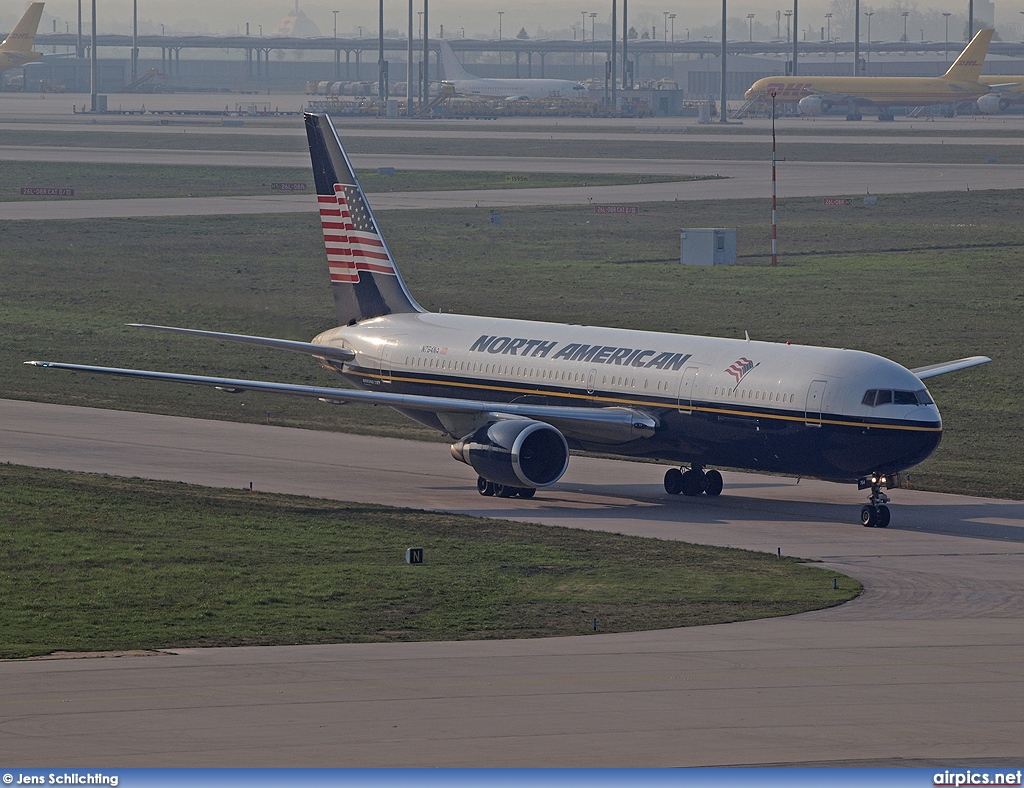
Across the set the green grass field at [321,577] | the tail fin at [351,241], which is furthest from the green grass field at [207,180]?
the green grass field at [321,577]

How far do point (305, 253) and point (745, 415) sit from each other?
5701cm

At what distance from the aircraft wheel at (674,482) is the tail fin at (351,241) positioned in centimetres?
993

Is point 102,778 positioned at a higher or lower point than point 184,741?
higher

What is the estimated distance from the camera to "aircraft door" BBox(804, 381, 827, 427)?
39.7 metres

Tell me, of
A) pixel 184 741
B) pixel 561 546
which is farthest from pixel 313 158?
pixel 184 741

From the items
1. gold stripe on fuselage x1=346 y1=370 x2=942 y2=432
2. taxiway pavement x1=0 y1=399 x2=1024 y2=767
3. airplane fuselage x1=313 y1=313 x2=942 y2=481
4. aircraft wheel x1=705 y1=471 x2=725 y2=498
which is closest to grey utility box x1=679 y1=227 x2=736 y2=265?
airplane fuselage x1=313 y1=313 x2=942 y2=481

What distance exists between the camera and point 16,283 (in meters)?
83.4

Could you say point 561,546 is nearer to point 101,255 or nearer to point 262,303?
point 262,303

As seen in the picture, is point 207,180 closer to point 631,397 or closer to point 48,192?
point 48,192

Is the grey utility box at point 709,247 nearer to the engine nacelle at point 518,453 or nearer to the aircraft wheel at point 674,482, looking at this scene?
the aircraft wheel at point 674,482

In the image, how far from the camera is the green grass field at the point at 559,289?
5844 cm

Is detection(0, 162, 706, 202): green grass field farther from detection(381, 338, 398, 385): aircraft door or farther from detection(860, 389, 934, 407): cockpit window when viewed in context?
detection(860, 389, 934, 407): cockpit window

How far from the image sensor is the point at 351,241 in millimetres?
50500

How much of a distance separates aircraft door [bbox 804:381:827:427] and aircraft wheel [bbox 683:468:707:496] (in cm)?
515
